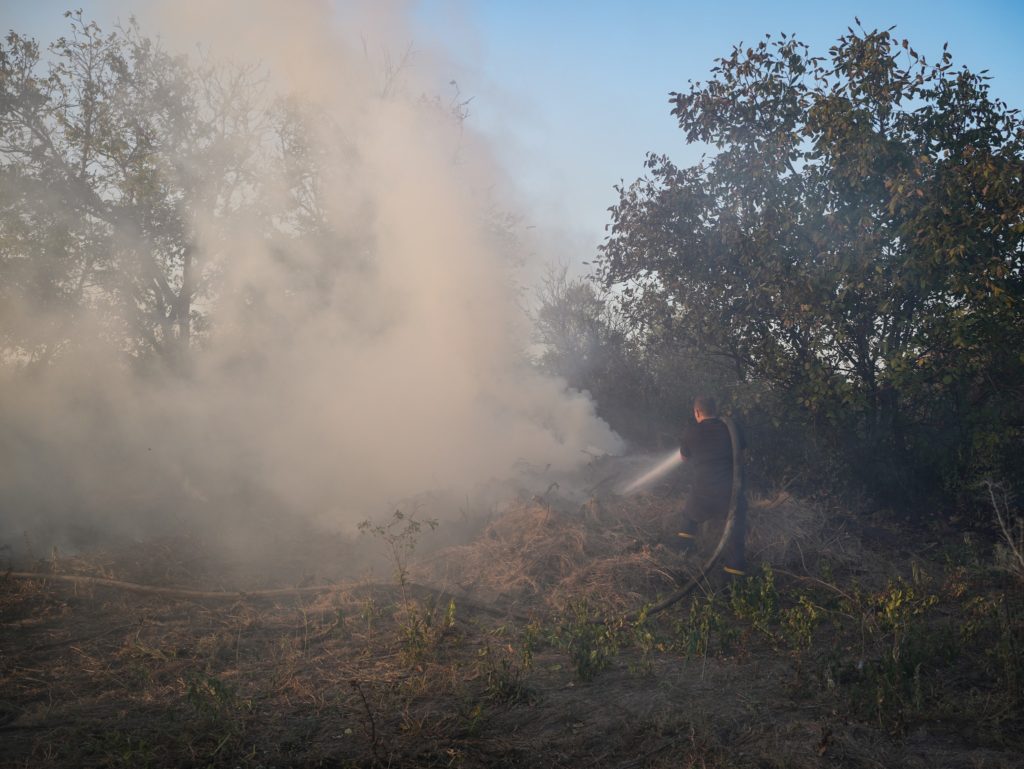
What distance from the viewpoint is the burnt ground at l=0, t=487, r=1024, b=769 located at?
3.44 m

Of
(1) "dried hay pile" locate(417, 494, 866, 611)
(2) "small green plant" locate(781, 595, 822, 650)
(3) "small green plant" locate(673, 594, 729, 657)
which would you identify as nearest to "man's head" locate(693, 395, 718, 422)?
(1) "dried hay pile" locate(417, 494, 866, 611)

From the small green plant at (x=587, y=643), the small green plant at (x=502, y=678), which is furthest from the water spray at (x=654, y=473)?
the small green plant at (x=502, y=678)

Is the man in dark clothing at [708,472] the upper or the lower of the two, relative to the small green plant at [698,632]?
upper

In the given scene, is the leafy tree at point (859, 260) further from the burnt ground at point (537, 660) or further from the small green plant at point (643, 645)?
the small green plant at point (643, 645)

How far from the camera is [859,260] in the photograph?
7383 millimetres

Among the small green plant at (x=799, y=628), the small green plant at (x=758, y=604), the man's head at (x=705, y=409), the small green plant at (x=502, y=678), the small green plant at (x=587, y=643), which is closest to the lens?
the small green plant at (x=502, y=678)

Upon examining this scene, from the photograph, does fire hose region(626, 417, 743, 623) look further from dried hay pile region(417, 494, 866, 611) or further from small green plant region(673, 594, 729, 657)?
small green plant region(673, 594, 729, 657)

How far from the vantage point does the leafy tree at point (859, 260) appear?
7.02 metres

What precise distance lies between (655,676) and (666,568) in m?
2.20

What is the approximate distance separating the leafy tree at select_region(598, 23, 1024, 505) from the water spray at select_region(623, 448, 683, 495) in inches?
44.2

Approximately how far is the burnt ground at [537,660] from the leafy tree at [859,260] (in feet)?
4.47

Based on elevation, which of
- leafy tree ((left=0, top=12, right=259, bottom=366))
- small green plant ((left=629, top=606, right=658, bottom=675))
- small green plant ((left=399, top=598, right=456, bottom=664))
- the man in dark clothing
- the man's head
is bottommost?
small green plant ((left=629, top=606, right=658, bottom=675))

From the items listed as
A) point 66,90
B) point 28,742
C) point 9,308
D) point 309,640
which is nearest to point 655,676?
point 309,640

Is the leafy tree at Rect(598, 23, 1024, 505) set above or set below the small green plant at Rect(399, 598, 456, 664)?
above
